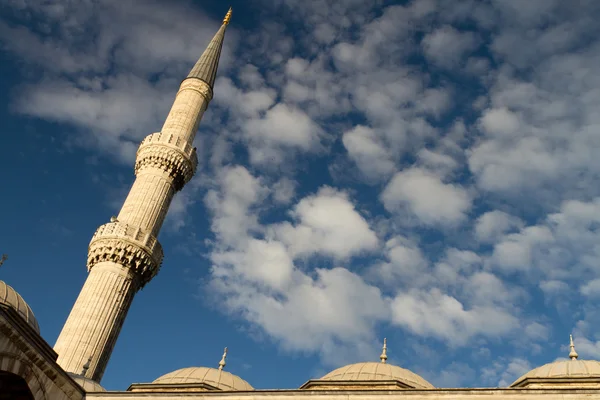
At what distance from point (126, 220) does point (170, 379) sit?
299 inches

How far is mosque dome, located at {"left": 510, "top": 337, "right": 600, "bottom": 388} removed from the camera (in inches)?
606

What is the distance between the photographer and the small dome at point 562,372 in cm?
1555

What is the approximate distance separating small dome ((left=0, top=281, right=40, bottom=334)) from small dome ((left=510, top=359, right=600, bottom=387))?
13650 millimetres

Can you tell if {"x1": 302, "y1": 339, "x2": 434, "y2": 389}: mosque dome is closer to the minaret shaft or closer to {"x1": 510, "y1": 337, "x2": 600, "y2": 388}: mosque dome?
{"x1": 510, "y1": 337, "x2": 600, "y2": 388}: mosque dome

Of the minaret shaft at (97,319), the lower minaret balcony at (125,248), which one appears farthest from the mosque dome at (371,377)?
the lower minaret balcony at (125,248)

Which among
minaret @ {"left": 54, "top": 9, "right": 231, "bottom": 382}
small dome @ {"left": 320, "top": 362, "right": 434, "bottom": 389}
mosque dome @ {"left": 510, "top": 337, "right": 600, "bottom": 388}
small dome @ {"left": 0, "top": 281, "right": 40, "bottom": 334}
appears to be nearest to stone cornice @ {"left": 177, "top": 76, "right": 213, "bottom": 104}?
minaret @ {"left": 54, "top": 9, "right": 231, "bottom": 382}

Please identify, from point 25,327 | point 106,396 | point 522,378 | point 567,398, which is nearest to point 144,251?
point 106,396

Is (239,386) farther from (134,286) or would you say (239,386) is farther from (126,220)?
(126,220)

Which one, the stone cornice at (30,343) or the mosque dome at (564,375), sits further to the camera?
the mosque dome at (564,375)

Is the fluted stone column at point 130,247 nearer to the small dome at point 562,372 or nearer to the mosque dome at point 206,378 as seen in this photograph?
the mosque dome at point 206,378

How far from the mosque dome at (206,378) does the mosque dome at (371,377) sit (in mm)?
2891

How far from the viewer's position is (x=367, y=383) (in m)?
16.7

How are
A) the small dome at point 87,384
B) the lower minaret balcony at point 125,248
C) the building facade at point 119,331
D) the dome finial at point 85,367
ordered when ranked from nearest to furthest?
the building facade at point 119,331 → the small dome at point 87,384 → the dome finial at point 85,367 → the lower minaret balcony at point 125,248

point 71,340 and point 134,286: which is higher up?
point 134,286
